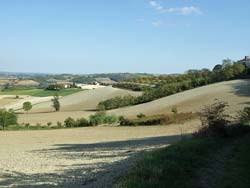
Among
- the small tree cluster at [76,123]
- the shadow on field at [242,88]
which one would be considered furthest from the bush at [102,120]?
the shadow on field at [242,88]

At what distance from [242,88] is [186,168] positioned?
6506 centimetres

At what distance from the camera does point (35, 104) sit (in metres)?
106

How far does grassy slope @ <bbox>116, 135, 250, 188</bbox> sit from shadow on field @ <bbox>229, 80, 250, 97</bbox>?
54967 millimetres

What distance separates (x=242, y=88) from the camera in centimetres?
7388

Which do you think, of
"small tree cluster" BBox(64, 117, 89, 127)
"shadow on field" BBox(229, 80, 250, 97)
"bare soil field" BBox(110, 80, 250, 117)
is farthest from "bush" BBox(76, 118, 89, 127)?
"shadow on field" BBox(229, 80, 250, 97)

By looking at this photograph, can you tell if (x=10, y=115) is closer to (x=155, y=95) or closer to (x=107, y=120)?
(x=107, y=120)

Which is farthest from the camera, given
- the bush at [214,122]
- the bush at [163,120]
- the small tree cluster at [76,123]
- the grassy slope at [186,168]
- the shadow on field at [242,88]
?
the shadow on field at [242,88]

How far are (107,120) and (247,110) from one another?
3562cm

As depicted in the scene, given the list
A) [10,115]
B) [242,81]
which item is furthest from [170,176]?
[242,81]

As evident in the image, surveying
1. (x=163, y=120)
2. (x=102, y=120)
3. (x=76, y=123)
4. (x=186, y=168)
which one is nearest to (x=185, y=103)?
(x=102, y=120)

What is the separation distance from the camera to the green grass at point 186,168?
367 inches

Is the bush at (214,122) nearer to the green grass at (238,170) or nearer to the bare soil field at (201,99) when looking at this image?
the green grass at (238,170)

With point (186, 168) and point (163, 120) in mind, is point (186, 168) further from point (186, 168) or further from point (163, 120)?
point (163, 120)

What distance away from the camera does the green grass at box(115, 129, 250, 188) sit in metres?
9.31
